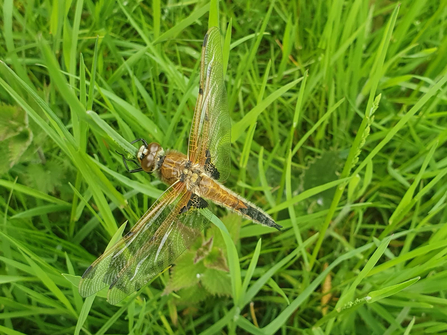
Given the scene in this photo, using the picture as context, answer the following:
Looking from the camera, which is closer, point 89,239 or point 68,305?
point 68,305

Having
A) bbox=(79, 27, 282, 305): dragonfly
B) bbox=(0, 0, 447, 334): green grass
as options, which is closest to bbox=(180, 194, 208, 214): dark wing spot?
bbox=(79, 27, 282, 305): dragonfly

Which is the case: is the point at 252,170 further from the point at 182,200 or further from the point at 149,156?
the point at 149,156

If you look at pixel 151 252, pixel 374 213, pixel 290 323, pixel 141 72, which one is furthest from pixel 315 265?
pixel 141 72

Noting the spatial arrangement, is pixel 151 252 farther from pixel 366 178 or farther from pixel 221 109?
pixel 366 178

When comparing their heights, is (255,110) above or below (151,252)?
above

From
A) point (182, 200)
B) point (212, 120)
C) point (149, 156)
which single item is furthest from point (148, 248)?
point (212, 120)

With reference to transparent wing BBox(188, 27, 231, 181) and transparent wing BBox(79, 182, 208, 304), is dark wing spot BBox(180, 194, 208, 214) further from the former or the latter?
transparent wing BBox(188, 27, 231, 181)
